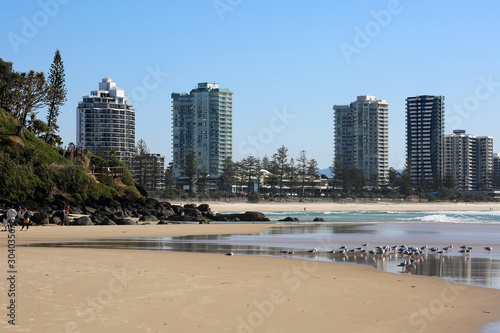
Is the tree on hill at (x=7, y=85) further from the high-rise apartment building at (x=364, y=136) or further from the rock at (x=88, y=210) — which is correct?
the high-rise apartment building at (x=364, y=136)

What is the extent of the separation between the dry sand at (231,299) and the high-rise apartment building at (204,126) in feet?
520

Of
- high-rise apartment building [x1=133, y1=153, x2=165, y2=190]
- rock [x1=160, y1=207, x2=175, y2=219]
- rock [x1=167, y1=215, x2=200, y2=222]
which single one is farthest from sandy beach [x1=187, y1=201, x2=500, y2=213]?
rock [x1=167, y1=215, x2=200, y2=222]

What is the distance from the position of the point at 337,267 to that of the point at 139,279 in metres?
5.79

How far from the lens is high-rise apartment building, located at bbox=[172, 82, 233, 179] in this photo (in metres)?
175

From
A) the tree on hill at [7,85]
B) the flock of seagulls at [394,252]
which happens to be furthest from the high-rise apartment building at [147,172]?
the flock of seagulls at [394,252]

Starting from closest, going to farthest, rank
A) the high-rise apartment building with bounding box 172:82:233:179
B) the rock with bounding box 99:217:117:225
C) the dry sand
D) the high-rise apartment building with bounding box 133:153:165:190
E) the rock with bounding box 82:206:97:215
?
the dry sand < the rock with bounding box 99:217:117:225 < the rock with bounding box 82:206:97:215 < the high-rise apartment building with bounding box 133:153:165:190 < the high-rise apartment building with bounding box 172:82:233:179

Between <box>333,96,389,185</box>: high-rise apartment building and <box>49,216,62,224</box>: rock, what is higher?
<box>333,96,389,185</box>: high-rise apartment building

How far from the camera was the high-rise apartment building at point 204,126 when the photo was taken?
6885 inches

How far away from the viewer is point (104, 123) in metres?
162

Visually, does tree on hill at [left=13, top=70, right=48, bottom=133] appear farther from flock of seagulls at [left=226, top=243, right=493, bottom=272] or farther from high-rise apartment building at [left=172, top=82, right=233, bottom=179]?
high-rise apartment building at [left=172, top=82, right=233, bottom=179]

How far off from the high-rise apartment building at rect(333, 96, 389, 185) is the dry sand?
585 ft

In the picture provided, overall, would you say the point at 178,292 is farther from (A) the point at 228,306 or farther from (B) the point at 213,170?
(B) the point at 213,170

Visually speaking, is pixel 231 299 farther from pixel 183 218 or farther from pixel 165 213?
pixel 165 213

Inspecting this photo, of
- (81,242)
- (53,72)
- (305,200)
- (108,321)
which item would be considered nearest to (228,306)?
(108,321)
